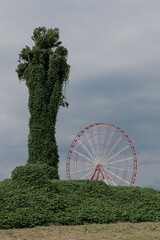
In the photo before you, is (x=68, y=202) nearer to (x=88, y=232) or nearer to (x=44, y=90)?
(x=88, y=232)

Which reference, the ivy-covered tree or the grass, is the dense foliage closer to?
the grass

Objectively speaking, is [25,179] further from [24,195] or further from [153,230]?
[153,230]

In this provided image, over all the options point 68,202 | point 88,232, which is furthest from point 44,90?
point 88,232

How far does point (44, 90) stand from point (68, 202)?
982 cm

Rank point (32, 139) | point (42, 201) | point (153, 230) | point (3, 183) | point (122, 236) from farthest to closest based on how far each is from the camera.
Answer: point (32, 139)
point (3, 183)
point (42, 201)
point (153, 230)
point (122, 236)

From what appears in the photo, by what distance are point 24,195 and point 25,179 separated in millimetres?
849

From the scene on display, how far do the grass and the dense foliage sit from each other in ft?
1.32

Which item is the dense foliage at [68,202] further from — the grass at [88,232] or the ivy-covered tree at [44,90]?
the ivy-covered tree at [44,90]

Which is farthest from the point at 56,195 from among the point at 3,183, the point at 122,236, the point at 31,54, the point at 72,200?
the point at 31,54

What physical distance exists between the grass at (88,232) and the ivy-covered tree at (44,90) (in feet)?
31.4

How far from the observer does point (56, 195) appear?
17.2 m

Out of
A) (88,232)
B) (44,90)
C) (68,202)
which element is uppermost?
(44,90)

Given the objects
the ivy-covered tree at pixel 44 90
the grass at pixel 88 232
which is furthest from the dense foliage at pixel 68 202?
the ivy-covered tree at pixel 44 90

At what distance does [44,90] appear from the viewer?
26.0m
